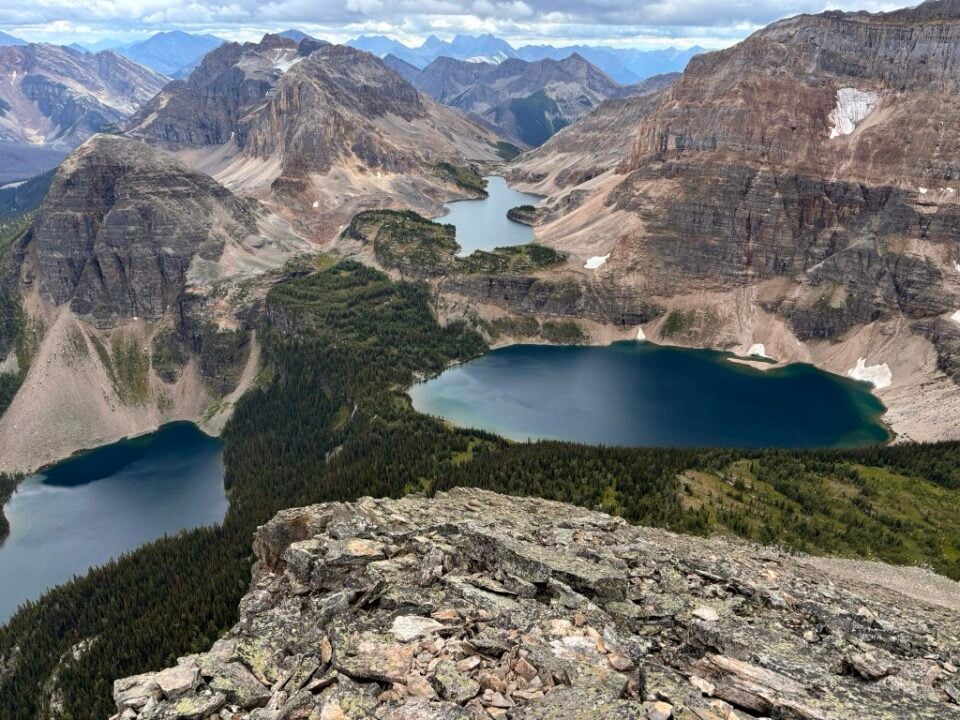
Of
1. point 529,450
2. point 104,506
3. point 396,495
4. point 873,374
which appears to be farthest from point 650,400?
point 104,506

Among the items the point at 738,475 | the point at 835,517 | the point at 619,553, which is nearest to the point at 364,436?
the point at 738,475

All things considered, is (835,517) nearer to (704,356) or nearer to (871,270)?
(704,356)

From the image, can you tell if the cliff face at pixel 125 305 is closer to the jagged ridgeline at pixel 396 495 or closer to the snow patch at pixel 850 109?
the jagged ridgeline at pixel 396 495

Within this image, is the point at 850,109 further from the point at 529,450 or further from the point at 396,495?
the point at 396,495

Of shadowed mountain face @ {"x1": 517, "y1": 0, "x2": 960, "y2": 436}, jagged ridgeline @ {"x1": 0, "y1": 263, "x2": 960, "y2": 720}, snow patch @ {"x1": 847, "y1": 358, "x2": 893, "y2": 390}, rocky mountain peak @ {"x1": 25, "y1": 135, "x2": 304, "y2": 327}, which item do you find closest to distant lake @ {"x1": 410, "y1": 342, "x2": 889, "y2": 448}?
snow patch @ {"x1": 847, "y1": 358, "x2": 893, "y2": 390}

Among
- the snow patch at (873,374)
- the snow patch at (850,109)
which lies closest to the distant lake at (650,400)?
the snow patch at (873,374)

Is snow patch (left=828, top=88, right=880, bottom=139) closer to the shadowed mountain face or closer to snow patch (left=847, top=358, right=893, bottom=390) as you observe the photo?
the shadowed mountain face

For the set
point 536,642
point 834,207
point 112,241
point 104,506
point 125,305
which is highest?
point 834,207
